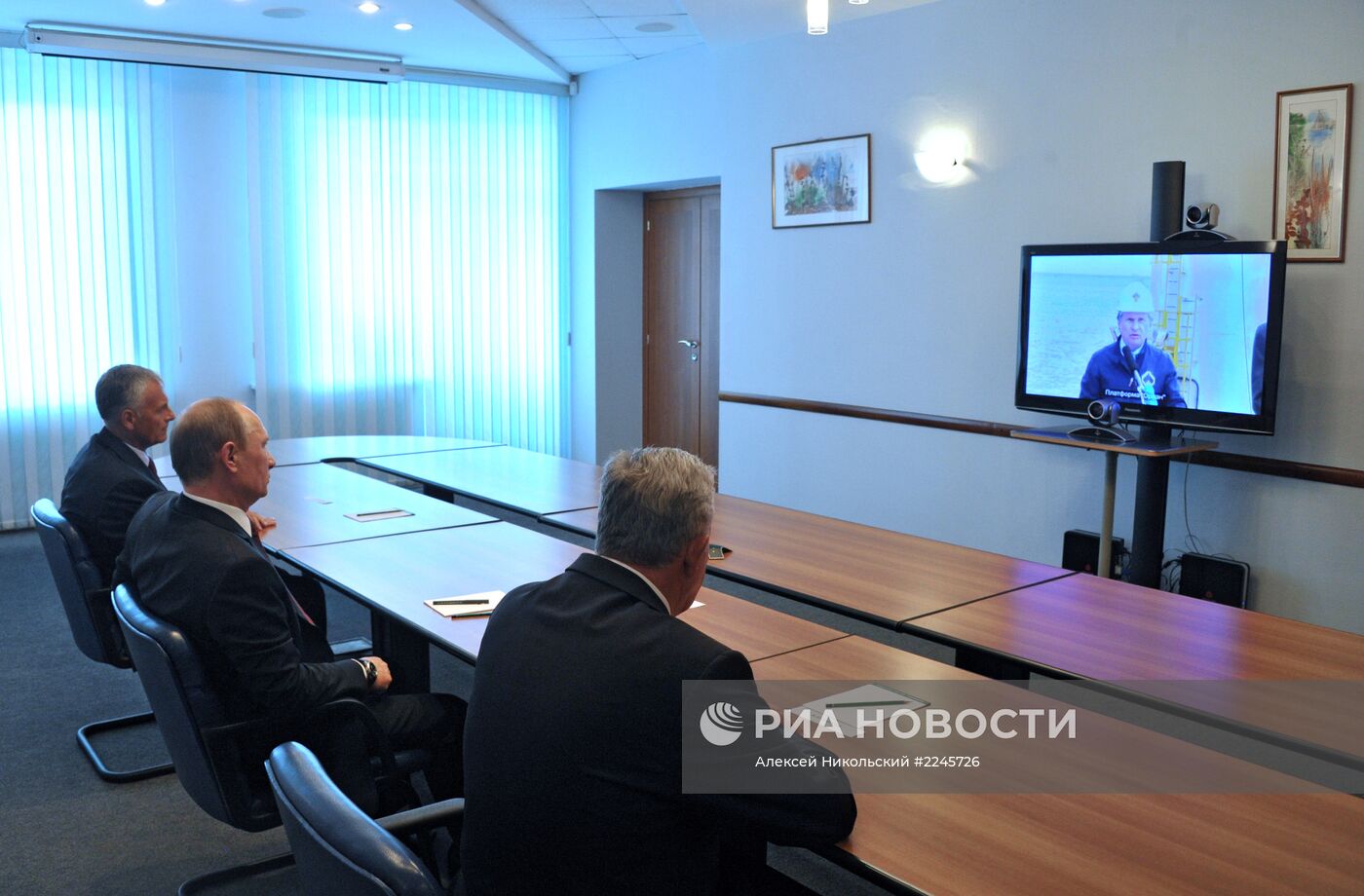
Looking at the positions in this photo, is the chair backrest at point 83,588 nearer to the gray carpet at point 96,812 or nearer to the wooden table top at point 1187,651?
the gray carpet at point 96,812

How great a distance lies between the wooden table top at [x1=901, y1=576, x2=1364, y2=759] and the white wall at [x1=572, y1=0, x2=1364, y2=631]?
6.49 feet

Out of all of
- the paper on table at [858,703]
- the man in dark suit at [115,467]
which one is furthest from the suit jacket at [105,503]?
the paper on table at [858,703]

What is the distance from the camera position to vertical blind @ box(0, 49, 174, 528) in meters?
6.34

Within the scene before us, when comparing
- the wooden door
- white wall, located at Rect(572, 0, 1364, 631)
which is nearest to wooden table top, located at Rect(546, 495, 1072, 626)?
white wall, located at Rect(572, 0, 1364, 631)

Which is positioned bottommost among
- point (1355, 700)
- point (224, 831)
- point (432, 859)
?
point (224, 831)

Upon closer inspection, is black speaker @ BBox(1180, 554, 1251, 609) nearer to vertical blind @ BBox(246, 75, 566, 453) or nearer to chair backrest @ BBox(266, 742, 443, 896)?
chair backrest @ BBox(266, 742, 443, 896)

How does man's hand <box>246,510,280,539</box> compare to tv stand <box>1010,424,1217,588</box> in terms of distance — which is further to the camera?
tv stand <box>1010,424,1217,588</box>

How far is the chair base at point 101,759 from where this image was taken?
3.26 m

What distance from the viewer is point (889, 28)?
19.0ft

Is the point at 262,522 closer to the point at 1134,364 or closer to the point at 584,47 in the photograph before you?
the point at 1134,364

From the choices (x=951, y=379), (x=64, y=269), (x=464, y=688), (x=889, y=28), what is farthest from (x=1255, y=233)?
(x=64, y=269)

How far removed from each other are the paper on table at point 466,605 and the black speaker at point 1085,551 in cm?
306

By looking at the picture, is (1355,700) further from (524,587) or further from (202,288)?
(202,288)

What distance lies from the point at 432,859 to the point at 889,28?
507 centimetres
